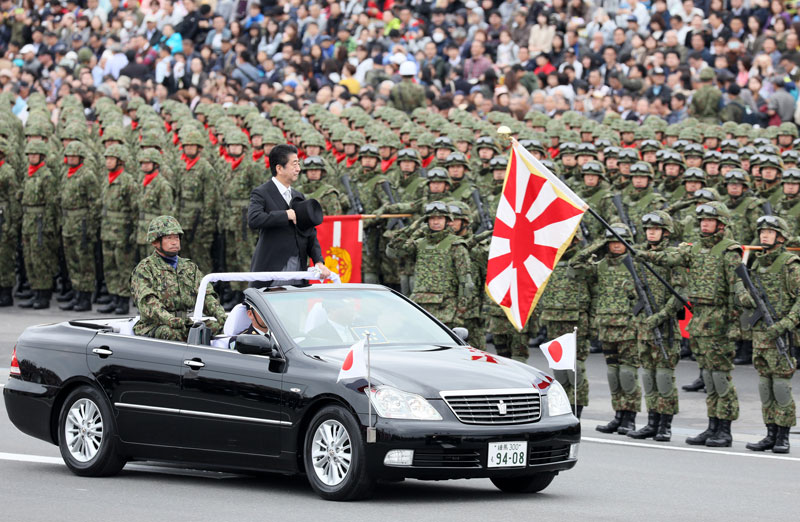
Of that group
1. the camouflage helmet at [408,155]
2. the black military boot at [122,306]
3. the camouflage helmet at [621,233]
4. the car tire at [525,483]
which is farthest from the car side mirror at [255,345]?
the black military boot at [122,306]

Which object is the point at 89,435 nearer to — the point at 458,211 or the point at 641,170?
the point at 458,211

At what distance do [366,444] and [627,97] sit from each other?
699 inches

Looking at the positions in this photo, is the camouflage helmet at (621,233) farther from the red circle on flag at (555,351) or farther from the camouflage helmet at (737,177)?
the camouflage helmet at (737,177)

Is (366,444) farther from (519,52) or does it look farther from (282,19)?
(282,19)

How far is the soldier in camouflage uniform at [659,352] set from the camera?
15188 millimetres

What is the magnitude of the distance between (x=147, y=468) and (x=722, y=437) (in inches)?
215

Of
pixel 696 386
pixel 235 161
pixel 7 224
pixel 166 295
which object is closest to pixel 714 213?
pixel 696 386

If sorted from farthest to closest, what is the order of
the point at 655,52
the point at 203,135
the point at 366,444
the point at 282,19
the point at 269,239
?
the point at 282,19
the point at 655,52
the point at 203,135
the point at 269,239
the point at 366,444

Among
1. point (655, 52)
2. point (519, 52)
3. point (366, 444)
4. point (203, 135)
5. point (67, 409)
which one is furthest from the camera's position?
point (519, 52)

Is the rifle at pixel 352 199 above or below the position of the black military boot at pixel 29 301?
above

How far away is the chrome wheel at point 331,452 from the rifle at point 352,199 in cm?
1193

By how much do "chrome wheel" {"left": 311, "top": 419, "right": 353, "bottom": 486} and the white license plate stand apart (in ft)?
2.92

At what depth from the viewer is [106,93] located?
33.5 meters

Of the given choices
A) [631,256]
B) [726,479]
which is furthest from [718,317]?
[726,479]
